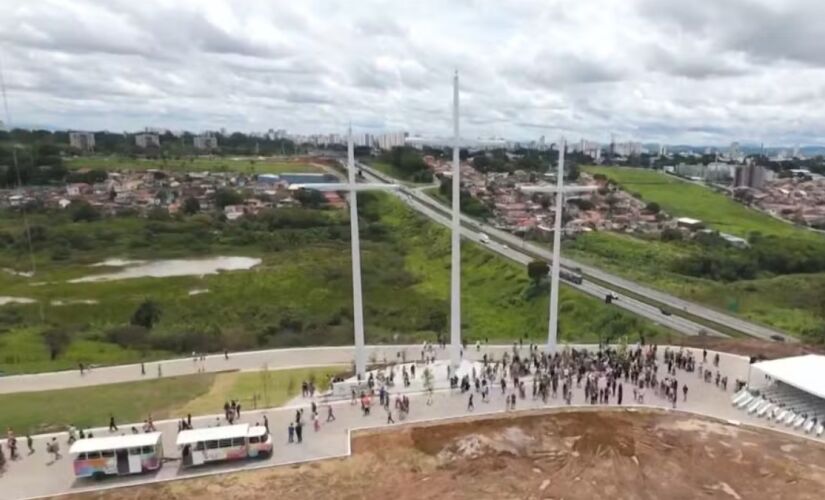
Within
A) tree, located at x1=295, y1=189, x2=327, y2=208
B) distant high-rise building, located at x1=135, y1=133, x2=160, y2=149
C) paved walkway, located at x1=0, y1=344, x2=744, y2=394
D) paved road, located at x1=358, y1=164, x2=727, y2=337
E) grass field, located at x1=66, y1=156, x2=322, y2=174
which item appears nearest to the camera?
paved walkway, located at x1=0, y1=344, x2=744, y2=394

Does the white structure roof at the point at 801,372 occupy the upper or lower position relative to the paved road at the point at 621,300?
upper

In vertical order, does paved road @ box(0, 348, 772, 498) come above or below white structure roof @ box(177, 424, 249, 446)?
below

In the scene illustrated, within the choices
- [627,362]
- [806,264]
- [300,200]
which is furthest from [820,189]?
[627,362]

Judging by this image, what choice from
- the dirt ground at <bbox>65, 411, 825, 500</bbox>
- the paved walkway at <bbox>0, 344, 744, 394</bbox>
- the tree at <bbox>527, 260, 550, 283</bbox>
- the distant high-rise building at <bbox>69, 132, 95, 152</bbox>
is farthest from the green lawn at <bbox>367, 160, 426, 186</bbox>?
the dirt ground at <bbox>65, 411, 825, 500</bbox>

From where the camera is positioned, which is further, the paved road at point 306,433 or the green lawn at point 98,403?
the green lawn at point 98,403

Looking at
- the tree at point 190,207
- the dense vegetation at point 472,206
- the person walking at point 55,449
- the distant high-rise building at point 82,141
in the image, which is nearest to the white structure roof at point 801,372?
the person walking at point 55,449

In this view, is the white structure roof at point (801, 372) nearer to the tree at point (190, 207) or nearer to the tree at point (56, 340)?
the tree at point (56, 340)

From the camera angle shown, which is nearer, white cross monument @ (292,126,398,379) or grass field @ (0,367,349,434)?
grass field @ (0,367,349,434)

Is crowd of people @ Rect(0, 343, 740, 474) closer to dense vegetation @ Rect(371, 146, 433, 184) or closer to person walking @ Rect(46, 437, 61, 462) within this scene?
person walking @ Rect(46, 437, 61, 462)
